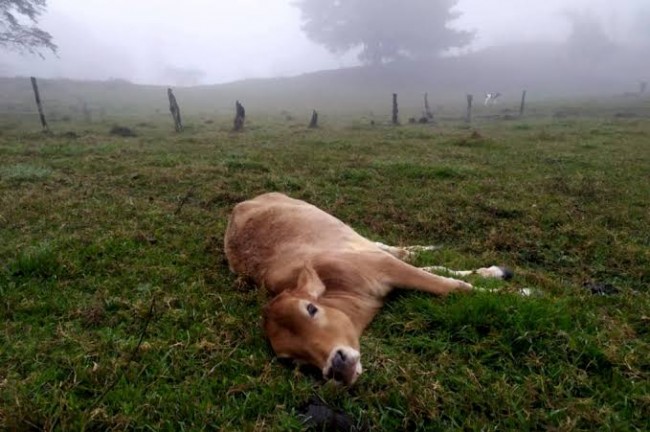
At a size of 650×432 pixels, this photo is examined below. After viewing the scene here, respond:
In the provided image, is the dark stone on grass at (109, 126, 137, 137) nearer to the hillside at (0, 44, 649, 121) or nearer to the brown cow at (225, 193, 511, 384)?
the brown cow at (225, 193, 511, 384)

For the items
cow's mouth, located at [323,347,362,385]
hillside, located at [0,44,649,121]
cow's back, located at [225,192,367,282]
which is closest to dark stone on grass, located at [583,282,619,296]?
cow's back, located at [225,192,367,282]

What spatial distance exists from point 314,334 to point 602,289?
339cm

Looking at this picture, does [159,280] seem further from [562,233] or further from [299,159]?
[299,159]

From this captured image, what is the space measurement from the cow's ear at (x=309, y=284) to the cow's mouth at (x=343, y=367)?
0.73 meters

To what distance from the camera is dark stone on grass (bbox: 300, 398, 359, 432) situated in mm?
3248

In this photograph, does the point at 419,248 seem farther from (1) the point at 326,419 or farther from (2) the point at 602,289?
(1) the point at 326,419

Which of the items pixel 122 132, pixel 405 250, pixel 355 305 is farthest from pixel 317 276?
pixel 122 132

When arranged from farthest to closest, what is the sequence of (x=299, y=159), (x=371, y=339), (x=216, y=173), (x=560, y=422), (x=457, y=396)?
1. (x=299, y=159)
2. (x=216, y=173)
3. (x=371, y=339)
4. (x=457, y=396)
5. (x=560, y=422)

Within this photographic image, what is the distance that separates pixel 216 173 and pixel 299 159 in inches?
127

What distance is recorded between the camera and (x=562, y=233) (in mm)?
7570

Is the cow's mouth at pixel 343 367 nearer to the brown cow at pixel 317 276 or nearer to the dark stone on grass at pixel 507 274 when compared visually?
the brown cow at pixel 317 276

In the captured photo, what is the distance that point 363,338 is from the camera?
429cm

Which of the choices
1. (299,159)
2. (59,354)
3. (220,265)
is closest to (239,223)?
(220,265)


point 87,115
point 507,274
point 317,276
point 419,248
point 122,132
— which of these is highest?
point 317,276
